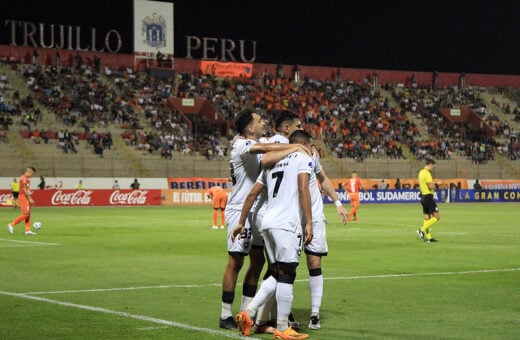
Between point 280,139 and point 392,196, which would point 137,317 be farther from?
point 392,196

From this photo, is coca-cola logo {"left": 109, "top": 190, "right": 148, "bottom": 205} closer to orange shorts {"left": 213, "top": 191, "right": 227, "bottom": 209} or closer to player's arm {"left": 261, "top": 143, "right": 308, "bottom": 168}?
orange shorts {"left": 213, "top": 191, "right": 227, "bottom": 209}

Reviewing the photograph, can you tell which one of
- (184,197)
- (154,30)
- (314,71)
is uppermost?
(154,30)

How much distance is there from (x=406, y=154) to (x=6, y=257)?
5336 centimetres

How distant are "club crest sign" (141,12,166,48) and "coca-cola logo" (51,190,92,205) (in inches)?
889

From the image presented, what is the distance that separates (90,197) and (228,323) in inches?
1769

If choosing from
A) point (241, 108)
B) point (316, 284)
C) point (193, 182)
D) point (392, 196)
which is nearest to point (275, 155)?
point (316, 284)

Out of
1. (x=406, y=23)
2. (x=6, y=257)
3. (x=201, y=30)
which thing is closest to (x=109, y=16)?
(x=201, y=30)

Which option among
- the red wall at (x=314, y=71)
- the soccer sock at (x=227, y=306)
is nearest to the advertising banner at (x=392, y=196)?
the red wall at (x=314, y=71)

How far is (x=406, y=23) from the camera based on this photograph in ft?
294

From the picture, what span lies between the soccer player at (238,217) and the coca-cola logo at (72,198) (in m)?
43.8

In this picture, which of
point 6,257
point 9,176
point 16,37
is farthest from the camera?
point 16,37

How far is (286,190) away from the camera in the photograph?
30.8 feet

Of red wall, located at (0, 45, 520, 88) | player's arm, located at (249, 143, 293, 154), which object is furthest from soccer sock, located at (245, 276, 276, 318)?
red wall, located at (0, 45, 520, 88)

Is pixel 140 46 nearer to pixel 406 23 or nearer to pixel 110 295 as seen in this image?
pixel 406 23
